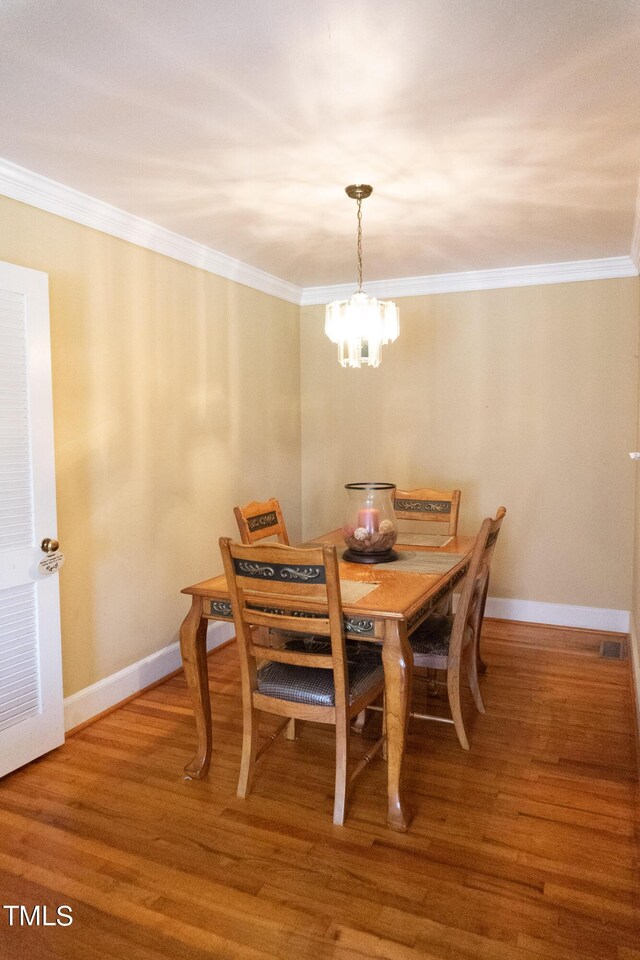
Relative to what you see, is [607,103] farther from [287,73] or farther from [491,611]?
[491,611]

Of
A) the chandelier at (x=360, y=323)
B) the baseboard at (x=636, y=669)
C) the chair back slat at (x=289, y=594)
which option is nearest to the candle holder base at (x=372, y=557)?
the chair back slat at (x=289, y=594)

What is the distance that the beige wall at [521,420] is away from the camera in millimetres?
4125

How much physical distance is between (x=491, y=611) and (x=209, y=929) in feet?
10.3

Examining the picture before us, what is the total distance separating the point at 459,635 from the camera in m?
2.56

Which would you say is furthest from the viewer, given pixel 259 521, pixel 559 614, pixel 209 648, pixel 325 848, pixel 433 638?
pixel 559 614

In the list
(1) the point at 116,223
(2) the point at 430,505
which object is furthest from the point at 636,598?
(1) the point at 116,223

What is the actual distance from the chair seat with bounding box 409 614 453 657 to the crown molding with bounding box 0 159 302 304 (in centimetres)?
235

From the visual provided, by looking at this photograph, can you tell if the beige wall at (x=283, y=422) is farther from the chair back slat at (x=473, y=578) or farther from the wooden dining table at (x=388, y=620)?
the chair back slat at (x=473, y=578)

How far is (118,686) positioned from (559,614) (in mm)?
2849

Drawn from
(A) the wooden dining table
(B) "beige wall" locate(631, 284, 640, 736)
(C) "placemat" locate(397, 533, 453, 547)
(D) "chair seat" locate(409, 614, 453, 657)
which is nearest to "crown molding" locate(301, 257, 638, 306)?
(B) "beige wall" locate(631, 284, 640, 736)

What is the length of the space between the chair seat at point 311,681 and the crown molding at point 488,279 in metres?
2.94

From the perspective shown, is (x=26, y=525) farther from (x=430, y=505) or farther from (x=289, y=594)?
(x=430, y=505)

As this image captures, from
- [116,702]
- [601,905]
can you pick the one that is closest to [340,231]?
[116,702]

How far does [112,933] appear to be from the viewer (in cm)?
173
